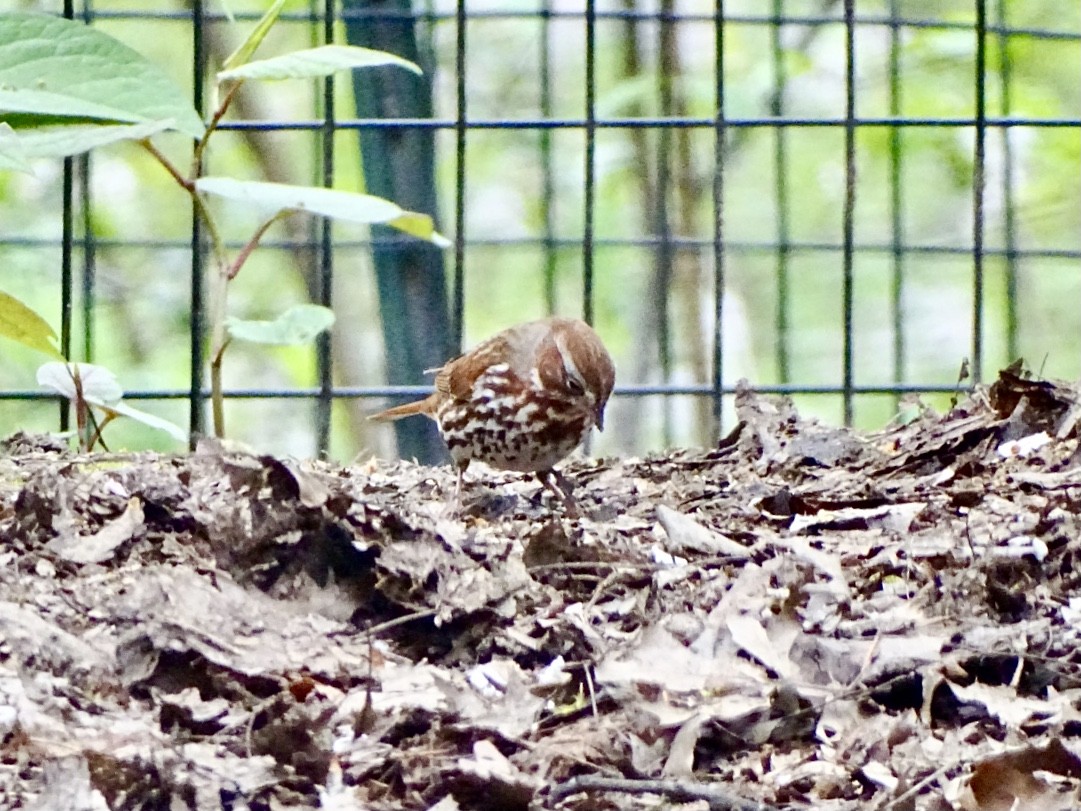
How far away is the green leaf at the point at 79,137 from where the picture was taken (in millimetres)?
3221

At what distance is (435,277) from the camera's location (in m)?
5.45

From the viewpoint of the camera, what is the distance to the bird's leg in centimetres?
378

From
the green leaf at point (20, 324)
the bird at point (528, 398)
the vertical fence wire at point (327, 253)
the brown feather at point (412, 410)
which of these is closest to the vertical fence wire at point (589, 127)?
the bird at point (528, 398)

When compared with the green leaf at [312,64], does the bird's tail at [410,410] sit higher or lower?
lower

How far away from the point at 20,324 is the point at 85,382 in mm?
351

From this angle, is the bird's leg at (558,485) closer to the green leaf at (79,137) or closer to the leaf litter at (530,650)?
the leaf litter at (530,650)

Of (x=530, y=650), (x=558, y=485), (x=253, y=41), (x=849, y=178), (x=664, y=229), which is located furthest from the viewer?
(x=664, y=229)

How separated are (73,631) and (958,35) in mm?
6514

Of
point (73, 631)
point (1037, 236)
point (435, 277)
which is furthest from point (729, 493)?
point (1037, 236)

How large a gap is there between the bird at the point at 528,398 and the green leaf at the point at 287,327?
57 cm

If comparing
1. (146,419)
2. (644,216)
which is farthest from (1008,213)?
(146,419)

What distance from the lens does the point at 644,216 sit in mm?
8375

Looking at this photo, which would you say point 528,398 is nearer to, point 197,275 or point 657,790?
point 197,275

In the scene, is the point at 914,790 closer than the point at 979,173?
Yes
